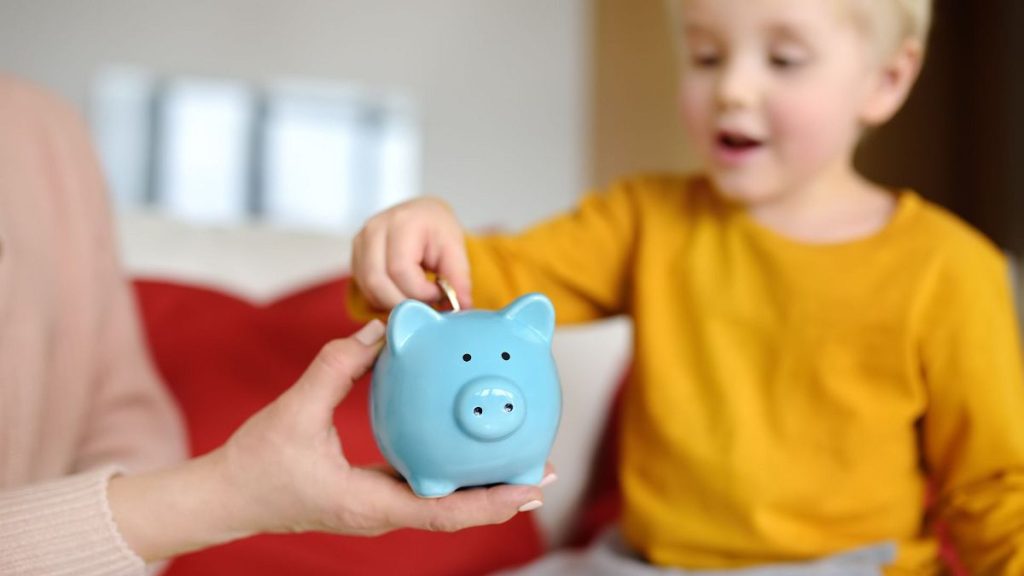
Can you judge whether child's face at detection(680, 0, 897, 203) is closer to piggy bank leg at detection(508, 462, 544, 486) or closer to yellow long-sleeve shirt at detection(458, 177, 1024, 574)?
yellow long-sleeve shirt at detection(458, 177, 1024, 574)

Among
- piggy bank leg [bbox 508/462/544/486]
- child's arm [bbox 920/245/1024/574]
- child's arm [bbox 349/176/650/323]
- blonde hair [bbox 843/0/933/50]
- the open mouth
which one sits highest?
blonde hair [bbox 843/0/933/50]

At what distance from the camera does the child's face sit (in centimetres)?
70

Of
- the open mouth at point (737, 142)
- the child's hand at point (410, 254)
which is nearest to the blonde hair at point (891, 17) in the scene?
the open mouth at point (737, 142)

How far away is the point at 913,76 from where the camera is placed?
814 millimetres

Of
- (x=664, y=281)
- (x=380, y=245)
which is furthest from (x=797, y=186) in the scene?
(x=380, y=245)

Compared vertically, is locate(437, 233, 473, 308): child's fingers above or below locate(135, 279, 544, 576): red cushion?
above

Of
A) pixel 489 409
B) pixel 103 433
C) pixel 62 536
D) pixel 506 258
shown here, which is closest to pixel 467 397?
pixel 489 409

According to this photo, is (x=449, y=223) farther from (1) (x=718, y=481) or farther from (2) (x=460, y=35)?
(2) (x=460, y=35)

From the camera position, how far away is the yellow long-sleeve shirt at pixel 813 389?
73 centimetres

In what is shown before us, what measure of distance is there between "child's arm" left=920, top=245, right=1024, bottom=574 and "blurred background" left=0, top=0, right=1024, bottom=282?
1.30m

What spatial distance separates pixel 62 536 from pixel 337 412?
1.01 feet

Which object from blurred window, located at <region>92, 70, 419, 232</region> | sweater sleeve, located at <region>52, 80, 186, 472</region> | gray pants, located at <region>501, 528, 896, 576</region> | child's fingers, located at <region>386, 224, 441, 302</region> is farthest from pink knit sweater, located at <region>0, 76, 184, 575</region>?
blurred window, located at <region>92, 70, 419, 232</region>

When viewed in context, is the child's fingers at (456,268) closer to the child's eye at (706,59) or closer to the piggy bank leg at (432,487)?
the piggy bank leg at (432,487)

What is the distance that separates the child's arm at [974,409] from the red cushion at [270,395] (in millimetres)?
406
